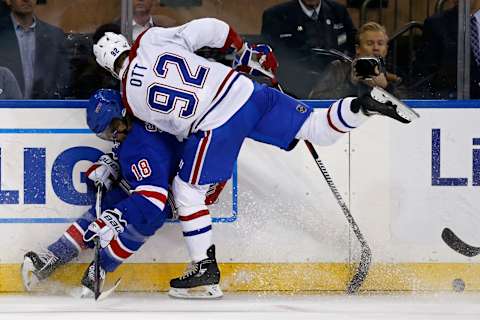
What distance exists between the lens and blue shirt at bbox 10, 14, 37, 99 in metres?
5.85

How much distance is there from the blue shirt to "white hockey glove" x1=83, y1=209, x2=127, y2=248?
0.66 m

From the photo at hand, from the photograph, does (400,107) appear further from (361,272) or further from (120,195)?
(120,195)

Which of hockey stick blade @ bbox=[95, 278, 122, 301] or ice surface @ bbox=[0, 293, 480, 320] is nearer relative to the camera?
ice surface @ bbox=[0, 293, 480, 320]

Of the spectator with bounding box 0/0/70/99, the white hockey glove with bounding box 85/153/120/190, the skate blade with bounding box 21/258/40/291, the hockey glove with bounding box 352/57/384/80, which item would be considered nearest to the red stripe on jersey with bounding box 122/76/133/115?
the white hockey glove with bounding box 85/153/120/190

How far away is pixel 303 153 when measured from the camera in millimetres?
5926

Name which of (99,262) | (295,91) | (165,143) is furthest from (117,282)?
(295,91)

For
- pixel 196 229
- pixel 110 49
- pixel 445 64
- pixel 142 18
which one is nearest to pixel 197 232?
pixel 196 229

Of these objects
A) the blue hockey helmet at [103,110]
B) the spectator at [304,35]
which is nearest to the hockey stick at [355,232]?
the spectator at [304,35]

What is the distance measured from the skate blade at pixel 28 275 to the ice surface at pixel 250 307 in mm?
55

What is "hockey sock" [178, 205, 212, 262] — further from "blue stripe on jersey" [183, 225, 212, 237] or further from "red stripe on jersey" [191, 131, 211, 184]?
"red stripe on jersey" [191, 131, 211, 184]

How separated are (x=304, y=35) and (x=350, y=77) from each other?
0.27 m

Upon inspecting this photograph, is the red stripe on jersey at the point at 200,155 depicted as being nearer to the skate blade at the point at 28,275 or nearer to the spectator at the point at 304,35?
the spectator at the point at 304,35

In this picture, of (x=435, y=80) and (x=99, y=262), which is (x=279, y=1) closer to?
(x=435, y=80)

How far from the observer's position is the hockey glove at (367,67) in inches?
220
